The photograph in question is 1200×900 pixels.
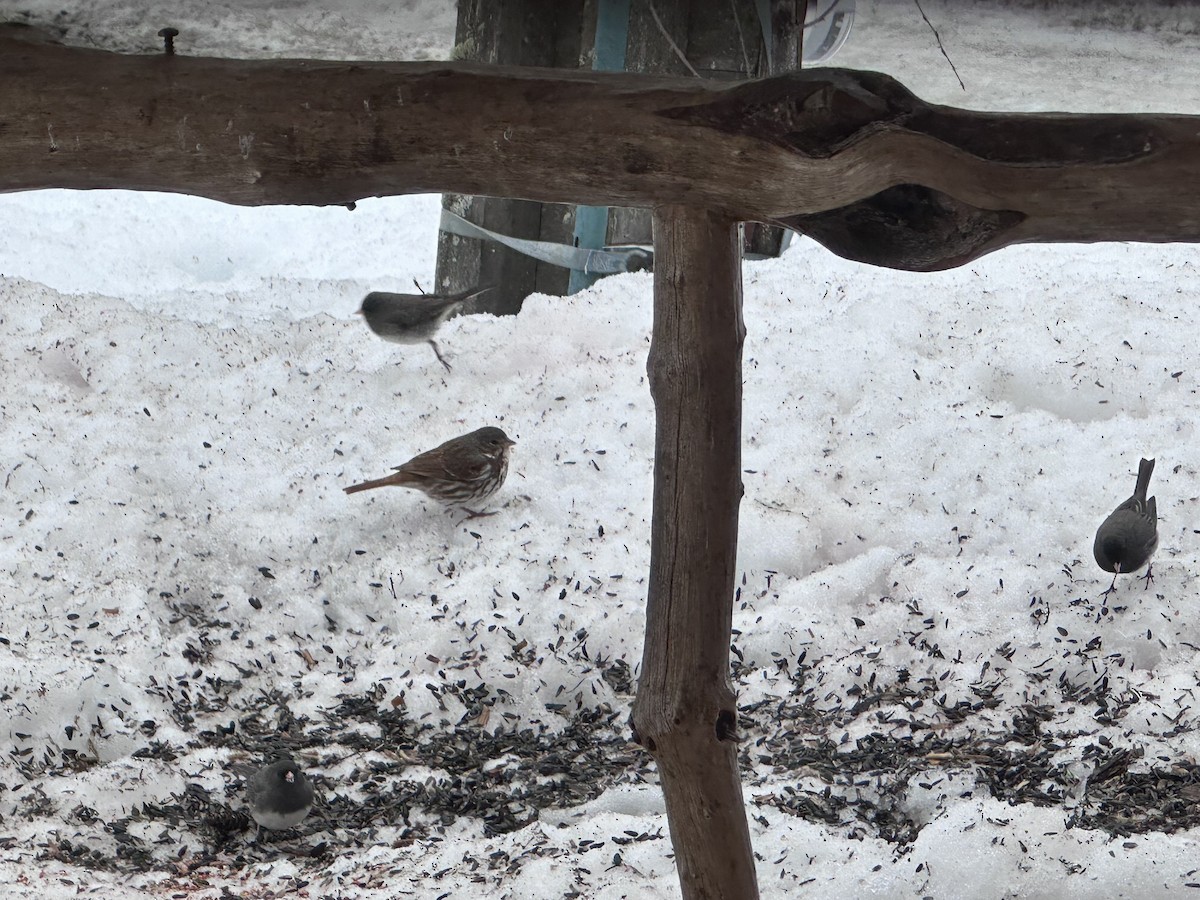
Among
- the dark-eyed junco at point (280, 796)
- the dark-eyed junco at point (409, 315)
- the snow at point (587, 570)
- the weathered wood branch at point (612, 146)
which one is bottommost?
the dark-eyed junco at point (280, 796)

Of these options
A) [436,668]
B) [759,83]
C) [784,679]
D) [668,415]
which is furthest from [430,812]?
[759,83]

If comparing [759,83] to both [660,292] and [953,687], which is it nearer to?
[660,292]

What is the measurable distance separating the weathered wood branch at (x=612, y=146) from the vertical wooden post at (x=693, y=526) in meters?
0.13

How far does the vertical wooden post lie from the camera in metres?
2.48

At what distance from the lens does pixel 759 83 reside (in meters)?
2.35

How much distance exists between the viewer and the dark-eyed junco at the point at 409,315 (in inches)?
212

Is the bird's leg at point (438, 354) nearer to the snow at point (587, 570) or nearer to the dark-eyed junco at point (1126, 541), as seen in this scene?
the snow at point (587, 570)

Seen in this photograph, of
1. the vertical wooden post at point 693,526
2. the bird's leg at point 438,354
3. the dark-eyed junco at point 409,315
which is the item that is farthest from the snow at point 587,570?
the vertical wooden post at point 693,526

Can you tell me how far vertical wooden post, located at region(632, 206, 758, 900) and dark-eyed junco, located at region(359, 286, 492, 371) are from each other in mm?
2929

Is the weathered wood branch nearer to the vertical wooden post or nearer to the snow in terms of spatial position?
the vertical wooden post

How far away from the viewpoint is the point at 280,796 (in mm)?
3152

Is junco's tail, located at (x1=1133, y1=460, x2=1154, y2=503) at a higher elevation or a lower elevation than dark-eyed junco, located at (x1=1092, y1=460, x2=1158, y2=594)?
higher

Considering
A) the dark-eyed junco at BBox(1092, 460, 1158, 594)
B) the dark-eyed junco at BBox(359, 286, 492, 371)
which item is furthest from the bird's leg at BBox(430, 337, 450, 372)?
the dark-eyed junco at BBox(1092, 460, 1158, 594)

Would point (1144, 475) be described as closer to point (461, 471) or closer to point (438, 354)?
point (461, 471)
